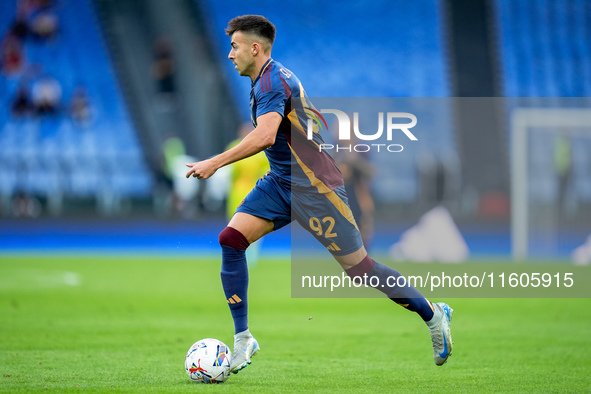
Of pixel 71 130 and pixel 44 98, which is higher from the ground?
pixel 44 98

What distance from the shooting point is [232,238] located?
17.5 feet

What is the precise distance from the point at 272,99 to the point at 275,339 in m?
2.91

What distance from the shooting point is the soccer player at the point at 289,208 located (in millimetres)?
5359

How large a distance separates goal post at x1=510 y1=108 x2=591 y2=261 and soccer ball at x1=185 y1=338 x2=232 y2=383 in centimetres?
1126

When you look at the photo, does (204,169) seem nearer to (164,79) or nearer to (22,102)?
(164,79)

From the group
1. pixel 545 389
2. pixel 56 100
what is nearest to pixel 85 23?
pixel 56 100

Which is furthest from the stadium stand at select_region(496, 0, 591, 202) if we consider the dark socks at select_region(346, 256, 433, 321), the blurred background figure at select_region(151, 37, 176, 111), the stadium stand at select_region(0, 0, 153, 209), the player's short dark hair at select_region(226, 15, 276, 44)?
the player's short dark hair at select_region(226, 15, 276, 44)

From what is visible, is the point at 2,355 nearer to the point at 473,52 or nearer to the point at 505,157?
the point at 505,157

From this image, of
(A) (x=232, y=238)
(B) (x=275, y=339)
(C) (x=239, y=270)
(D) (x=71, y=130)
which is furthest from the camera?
(D) (x=71, y=130)

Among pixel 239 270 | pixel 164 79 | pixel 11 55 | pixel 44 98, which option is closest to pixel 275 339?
pixel 239 270

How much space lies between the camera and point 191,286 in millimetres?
11602

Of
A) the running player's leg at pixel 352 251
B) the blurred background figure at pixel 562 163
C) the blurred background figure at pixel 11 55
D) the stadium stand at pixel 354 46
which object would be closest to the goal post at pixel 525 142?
the blurred background figure at pixel 562 163

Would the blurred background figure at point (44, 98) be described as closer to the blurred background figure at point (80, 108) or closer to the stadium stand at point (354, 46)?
the blurred background figure at point (80, 108)

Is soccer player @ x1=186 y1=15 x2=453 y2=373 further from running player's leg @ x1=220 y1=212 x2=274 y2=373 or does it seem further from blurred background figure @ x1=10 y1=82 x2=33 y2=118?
blurred background figure @ x1=10 y1=82 x2=33 y2=118
